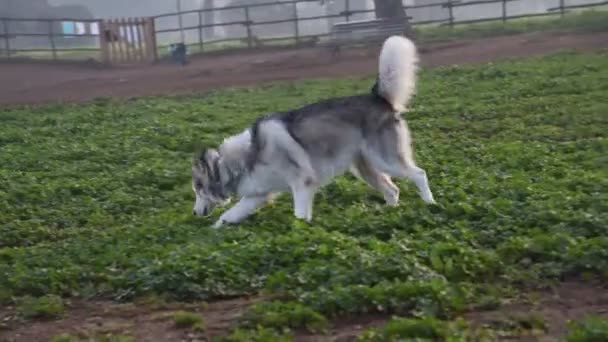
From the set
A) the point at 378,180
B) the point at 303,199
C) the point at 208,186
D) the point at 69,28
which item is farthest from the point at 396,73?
Result: the point at 69,28

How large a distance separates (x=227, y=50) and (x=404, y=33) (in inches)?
245

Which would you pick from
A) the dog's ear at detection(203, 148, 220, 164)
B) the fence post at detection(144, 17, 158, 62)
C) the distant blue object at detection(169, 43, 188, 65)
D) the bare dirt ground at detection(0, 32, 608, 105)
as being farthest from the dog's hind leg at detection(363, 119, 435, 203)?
the fence post at detection(144, 17, 158, 62)

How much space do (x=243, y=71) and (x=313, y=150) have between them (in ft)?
60.0

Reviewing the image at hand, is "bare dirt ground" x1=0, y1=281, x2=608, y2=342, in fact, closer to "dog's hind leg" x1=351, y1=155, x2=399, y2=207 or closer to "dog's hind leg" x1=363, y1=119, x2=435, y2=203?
"dog's hind leg" x1=363, y1=119, x2=435, y2=203

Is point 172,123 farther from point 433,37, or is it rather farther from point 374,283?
point 433,37

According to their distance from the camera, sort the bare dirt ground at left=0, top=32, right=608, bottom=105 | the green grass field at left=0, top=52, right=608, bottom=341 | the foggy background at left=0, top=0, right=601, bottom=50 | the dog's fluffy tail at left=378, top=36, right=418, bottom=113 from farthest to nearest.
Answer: the foggy background at left=0, top=0, right=601, bottom=50 → the bare dirt ground at left=0, top=32, right=608, bottom=105 → the dog's fluffy tail at left=378, top=36, right=418, bottom=113 → the green grass field at left=0, top=52, right=608, bottom=341

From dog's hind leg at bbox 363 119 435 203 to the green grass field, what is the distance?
0.33 meters

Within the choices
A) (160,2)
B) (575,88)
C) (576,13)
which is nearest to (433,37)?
(576,13)

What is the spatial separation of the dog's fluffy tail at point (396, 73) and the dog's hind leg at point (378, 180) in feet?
1.98

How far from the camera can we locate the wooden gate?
3303 cm

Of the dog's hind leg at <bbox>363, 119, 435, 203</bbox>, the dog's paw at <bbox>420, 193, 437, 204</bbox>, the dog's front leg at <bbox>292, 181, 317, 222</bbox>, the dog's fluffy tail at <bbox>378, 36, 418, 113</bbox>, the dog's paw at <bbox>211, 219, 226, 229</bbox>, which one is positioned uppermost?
the dog's fluffy tail at <bbox>378, 36, 418, 113</bbox>

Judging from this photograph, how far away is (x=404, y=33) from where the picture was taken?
2994cm

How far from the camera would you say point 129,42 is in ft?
109

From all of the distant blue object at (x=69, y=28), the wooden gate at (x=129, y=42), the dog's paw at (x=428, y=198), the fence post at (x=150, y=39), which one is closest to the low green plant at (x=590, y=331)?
the dog's paw at (x=428, y=198)
